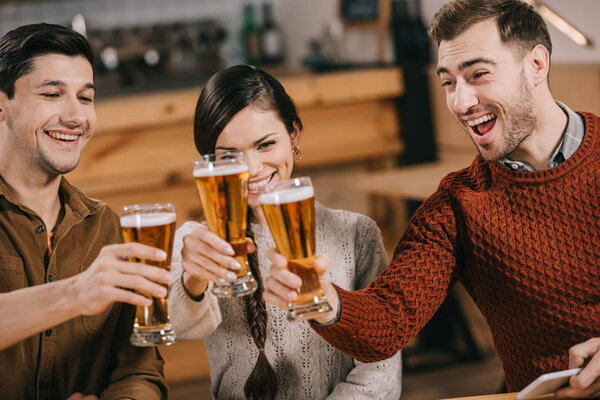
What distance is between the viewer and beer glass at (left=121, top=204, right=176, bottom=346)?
112cm

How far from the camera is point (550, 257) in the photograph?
155cm

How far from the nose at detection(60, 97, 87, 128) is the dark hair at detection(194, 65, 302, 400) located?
257 mm

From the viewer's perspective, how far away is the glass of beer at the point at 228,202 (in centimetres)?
116

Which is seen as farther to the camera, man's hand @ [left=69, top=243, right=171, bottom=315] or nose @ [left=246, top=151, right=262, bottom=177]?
nose @ [left=246, top=151, right=262, bottom=177]

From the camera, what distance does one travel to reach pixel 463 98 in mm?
1545

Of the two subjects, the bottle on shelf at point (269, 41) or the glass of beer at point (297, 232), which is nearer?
the glass of beer at point (297, 232)

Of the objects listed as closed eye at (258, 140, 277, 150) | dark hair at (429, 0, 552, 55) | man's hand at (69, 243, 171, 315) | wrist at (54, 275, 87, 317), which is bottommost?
wrist at (54, 275, 87, 317)

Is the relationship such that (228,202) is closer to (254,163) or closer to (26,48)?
(254,163)

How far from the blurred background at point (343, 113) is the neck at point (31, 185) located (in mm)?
1599

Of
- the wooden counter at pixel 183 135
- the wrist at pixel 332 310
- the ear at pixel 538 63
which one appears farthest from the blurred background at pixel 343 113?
the wrist at pixel 332 310

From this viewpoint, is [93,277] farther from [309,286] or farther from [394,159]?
[394,159]

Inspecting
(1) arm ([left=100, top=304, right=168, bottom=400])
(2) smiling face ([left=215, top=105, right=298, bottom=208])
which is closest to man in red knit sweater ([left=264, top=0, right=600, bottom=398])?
(2) smiling face ([left=215, top=105, right=298, bottom=208])

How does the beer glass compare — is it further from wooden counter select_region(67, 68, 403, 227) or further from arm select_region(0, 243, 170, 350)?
wooden counter select_region(67, 68, 403, 227)

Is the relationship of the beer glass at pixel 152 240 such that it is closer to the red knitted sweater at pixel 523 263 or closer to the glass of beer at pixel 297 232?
the glass of beer at pixel 297 232
